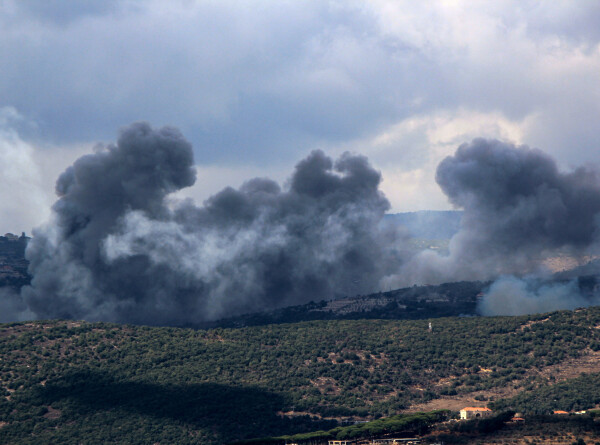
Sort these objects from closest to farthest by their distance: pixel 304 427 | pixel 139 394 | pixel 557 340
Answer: pixel 304 427 → pixel 139 394 → pixel 557 340

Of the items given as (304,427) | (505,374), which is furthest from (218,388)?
(505,374)

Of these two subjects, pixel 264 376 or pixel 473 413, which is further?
pixel 264 376

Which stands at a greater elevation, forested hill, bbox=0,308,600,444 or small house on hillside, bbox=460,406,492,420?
forested hill, bbox=0,308,600,444

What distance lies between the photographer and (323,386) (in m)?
171

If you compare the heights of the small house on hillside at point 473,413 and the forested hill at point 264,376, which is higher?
the forested hill at point 264,376

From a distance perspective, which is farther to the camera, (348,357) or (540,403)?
(348,357)

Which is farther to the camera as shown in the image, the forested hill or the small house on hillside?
the forested hill

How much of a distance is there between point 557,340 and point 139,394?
70950mm

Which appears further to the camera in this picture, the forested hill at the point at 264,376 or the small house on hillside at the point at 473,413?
the forested hill at the point at 264,376

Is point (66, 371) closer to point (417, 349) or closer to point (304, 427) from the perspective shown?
point (304, 427)

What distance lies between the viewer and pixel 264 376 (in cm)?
17625

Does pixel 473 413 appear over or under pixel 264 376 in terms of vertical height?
under

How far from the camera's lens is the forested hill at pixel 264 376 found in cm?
15175

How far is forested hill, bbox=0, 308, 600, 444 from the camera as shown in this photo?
151750 mm
